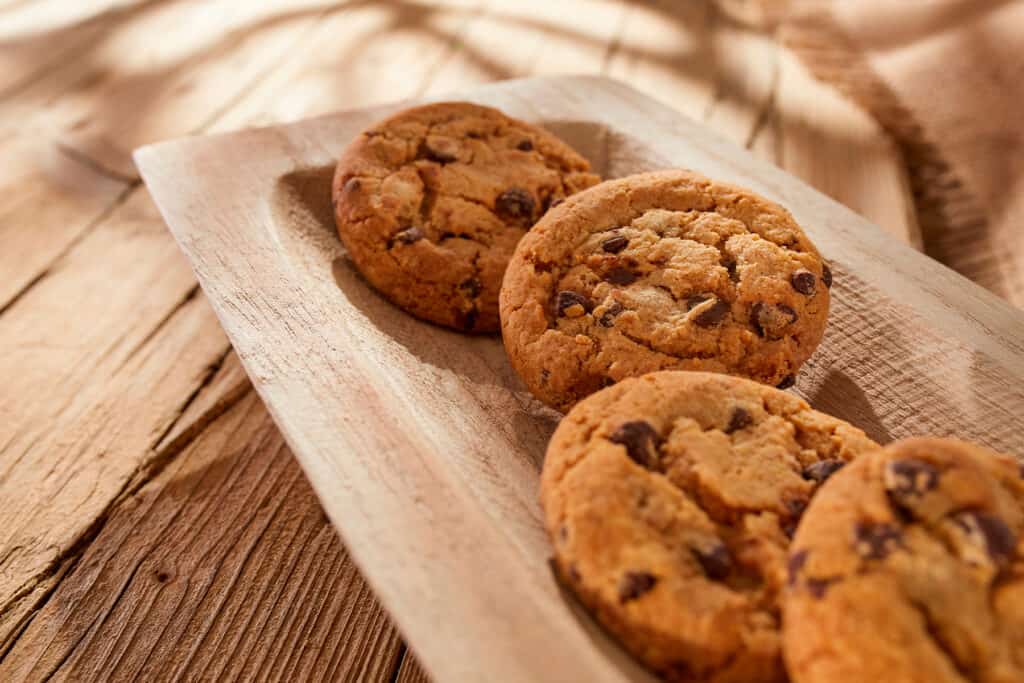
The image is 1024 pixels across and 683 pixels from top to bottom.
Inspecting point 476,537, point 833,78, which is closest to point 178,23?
point 833,78

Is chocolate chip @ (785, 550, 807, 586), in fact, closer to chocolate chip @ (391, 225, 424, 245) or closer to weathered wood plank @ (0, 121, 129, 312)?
chocolate chip @ (391, 225, 424, 245)

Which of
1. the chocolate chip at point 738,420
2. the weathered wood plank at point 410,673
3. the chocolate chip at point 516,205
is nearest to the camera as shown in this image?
the chocolate chip at point 738,420

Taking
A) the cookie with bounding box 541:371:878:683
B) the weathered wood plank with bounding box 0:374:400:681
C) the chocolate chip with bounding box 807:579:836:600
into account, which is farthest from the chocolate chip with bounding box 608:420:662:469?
the weathered wood plank with bounding box 0:374:400:681

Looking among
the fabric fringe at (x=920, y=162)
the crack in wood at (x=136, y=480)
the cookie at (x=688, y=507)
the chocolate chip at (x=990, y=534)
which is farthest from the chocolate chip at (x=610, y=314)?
the fabric fringe at (x=920, y=162)

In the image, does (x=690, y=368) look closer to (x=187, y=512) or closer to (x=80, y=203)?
(x=187, y=512)

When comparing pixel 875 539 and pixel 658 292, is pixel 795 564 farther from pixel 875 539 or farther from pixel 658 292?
pixel 658 292

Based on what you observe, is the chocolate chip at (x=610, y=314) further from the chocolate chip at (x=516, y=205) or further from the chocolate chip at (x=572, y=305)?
the chocolate chip at (x=516, y=205)
